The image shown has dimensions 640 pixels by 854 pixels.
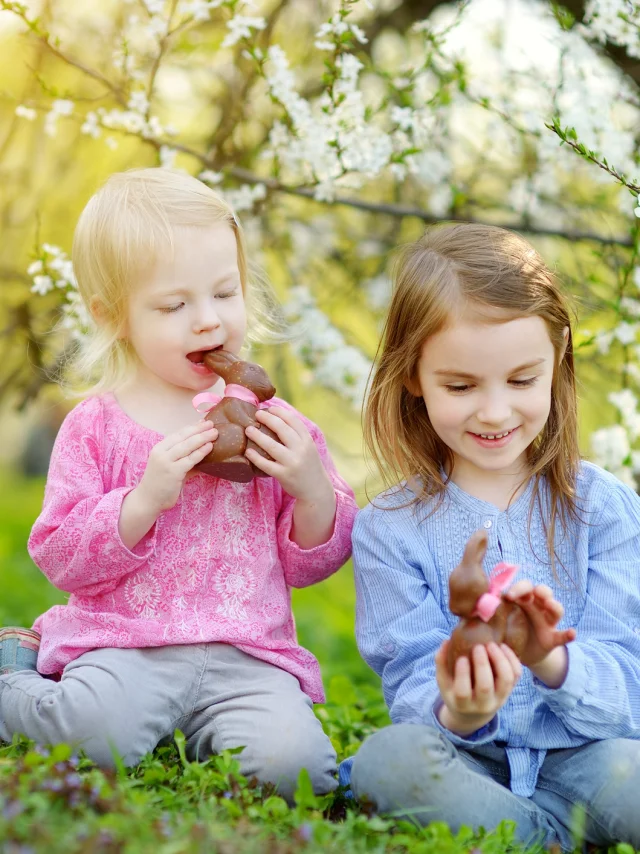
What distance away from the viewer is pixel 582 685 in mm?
2176

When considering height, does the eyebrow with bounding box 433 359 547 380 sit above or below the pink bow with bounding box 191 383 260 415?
above

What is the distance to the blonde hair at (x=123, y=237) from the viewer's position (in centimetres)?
251

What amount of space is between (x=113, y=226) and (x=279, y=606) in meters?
0.99

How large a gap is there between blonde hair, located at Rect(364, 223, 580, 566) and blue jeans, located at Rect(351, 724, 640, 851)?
0.46 m

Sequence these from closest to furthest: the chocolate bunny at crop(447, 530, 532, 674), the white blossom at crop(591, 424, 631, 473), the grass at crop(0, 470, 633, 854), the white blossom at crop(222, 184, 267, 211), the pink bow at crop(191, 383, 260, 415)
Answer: the grass at crop(0, 470, 633, 854) < the chocolate bunny at crop(447, 530, 532, 674) < the pink bow at crop(191, 383, 260, 415) < the white blossom at crop(591, 424, 631, 473) < the white blossom at crop(222, 184, 267, 211)

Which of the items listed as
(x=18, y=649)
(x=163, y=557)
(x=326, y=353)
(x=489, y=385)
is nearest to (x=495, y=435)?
(x=489, y=385)

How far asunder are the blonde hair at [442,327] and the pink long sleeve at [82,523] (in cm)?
62

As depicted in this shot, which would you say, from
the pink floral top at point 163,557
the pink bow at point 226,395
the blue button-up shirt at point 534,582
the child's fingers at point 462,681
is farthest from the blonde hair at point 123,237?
the child's fingers at point 462,681

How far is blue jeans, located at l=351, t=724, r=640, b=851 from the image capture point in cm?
212

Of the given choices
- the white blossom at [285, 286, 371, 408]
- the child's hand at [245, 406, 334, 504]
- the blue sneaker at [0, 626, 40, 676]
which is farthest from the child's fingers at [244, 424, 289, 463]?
the white blossom at [285, 286, 371, 408]

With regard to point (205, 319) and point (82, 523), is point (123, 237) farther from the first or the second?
point (82, 523)

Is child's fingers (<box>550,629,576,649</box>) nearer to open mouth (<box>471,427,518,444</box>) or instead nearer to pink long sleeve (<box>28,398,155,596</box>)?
open mouth (<box>471,427,518,444</box>)

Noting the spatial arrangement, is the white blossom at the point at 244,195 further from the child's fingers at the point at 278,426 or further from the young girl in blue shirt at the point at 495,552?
the child's fingers at the point at 278,426

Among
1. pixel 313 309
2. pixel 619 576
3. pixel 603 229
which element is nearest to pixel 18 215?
pixel 313 309
